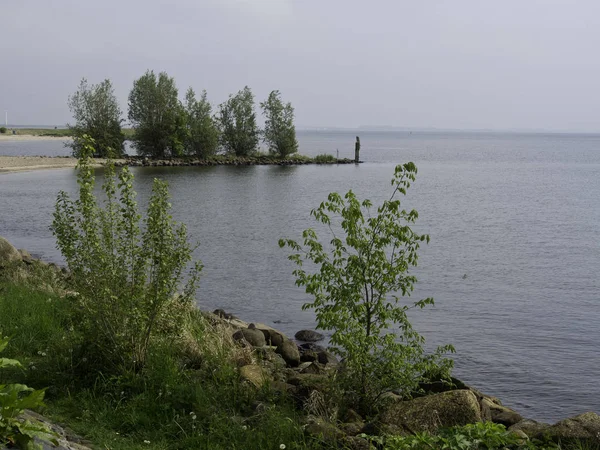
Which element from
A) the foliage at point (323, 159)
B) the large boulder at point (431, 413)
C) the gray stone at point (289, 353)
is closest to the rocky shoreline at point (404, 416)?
the large boulder at point (431, 413)

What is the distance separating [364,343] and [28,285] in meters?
8.34

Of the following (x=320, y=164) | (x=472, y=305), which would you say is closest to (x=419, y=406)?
(x=472, y=305)

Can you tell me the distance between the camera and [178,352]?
364 inches

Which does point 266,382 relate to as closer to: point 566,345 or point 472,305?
point 566,345

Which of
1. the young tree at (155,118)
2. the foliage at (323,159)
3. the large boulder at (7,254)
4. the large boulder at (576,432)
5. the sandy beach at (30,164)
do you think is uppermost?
the young tree at (155,118)

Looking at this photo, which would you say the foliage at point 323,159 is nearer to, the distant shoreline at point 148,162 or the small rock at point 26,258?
the distant shoreline at point 148,162

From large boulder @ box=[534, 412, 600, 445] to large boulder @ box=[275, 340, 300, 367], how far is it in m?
5.10

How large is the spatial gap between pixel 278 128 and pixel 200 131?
483 inches

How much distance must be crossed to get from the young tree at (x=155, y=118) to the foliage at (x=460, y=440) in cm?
7679

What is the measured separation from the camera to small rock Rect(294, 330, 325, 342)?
50.6ft

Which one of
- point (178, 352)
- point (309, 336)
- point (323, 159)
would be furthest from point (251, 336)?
point (323, 159)

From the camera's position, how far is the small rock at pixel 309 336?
1544 centimetres

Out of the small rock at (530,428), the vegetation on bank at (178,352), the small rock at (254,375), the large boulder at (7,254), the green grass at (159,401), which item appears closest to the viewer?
the green grass at (159,401)

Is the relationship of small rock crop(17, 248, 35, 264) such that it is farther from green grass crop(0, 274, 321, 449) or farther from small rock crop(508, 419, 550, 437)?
small rock crop(508, 419, 550, 437)
